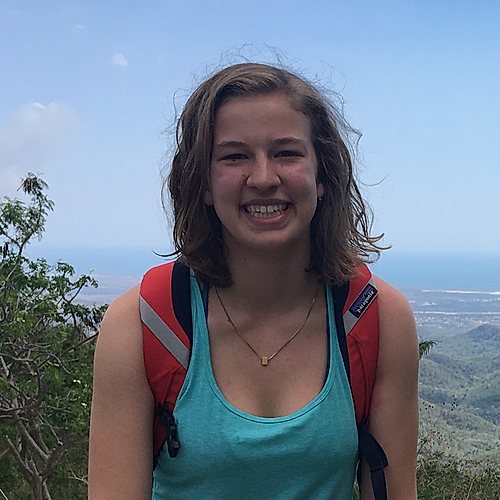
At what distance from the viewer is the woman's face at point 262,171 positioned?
1295 mm

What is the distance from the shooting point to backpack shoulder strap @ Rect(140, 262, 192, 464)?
125cm

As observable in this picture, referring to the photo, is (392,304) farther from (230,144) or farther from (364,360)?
(230,144)

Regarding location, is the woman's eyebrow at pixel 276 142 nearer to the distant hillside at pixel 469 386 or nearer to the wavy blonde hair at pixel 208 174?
the wavy blonde hair at pixel 208 174

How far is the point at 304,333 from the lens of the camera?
1396 millimetres

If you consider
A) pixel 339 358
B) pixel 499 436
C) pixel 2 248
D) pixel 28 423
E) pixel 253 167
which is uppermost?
pixel 2 248

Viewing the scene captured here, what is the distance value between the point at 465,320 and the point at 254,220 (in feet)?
60.7

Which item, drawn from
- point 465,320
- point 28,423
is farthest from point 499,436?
point 28,423

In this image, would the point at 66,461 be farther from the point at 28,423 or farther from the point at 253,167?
the point at 253,167

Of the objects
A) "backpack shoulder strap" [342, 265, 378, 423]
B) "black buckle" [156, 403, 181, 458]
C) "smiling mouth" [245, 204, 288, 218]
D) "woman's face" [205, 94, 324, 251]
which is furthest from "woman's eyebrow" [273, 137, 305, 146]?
"black buckle" [156, 403, 181, 458]

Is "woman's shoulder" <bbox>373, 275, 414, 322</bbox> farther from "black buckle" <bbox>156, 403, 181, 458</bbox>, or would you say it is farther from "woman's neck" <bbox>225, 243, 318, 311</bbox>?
"black buckle" <bbox>156, 403, 181, 458</bbox>

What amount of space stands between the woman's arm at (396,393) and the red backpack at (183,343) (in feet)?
0.08

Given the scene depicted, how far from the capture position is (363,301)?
135 centimetres

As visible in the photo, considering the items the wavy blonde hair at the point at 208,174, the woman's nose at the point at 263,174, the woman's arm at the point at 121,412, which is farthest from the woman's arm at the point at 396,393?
the woman's arm at the point at 121,412

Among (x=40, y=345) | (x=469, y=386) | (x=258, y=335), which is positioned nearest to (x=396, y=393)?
(x=258, y=335)
